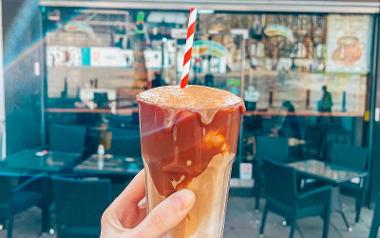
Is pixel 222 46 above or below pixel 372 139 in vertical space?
above

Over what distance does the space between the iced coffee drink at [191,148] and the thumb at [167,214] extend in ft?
0.13

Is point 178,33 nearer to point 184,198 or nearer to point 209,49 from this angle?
point 209,49

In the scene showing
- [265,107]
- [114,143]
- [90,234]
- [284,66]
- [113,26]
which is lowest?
[90,234]

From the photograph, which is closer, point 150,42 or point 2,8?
point 2,8

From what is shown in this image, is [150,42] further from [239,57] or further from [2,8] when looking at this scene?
[2,8]

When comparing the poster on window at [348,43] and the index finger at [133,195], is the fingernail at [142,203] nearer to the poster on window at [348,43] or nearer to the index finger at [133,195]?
the index finger at [133,195]

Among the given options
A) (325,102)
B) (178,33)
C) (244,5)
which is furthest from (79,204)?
(325,102)

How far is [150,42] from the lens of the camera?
24.3 ft

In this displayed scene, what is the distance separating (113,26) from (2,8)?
162cm

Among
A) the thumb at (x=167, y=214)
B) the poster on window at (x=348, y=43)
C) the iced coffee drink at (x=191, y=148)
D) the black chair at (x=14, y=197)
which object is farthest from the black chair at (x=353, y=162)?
the thumb at (x=167, y=214)

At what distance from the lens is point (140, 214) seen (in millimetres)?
1727

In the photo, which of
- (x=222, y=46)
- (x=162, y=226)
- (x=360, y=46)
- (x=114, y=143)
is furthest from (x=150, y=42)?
(x=162, y=226)

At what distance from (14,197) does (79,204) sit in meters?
1.31

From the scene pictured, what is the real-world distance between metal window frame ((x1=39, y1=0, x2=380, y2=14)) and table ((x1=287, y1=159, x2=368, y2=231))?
2445 millimetres
